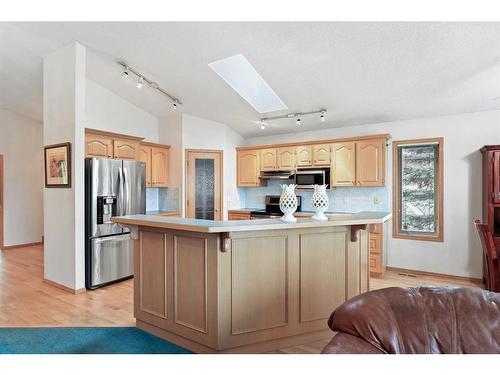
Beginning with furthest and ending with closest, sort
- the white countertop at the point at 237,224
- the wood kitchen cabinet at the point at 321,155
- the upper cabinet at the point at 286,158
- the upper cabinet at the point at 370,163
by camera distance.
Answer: the upper cabinet at the point at 286,158 → the wood kitchen cabinet at the point at 321,155 → the upper cabinet at the point at 370,163 → the white countertop at the point at 237,224

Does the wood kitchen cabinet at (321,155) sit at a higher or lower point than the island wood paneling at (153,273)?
higher

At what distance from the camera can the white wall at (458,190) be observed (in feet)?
14.5

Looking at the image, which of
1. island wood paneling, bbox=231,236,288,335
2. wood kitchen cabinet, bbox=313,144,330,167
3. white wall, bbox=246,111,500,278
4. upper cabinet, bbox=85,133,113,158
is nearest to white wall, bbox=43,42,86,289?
upper cabinet, bbox=85,133,113,158

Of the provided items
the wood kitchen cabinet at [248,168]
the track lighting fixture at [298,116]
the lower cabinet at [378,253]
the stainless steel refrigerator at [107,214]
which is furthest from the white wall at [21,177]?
the lower cabinet at [378,253]

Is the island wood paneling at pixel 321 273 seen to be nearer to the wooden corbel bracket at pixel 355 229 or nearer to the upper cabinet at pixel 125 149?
the wooden corbel bracket at pixel 355 229

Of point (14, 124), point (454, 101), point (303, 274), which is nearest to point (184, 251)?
point (303, 274)

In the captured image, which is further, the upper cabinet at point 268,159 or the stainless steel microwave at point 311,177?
the upper cabinet at point 268,159

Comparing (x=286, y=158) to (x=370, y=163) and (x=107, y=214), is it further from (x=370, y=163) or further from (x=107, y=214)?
(x=107, y=214)

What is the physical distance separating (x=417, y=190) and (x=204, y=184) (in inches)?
146

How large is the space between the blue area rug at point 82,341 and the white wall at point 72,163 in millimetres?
1150

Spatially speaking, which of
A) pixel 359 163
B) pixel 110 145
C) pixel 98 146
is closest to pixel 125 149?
pixel 110 145

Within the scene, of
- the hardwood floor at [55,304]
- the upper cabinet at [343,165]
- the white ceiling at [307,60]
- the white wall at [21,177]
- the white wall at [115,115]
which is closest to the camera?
the white ceiling at [307,60]

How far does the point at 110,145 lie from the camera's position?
189 inches

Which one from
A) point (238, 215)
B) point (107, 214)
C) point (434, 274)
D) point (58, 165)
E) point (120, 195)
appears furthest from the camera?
point (238, 215)
